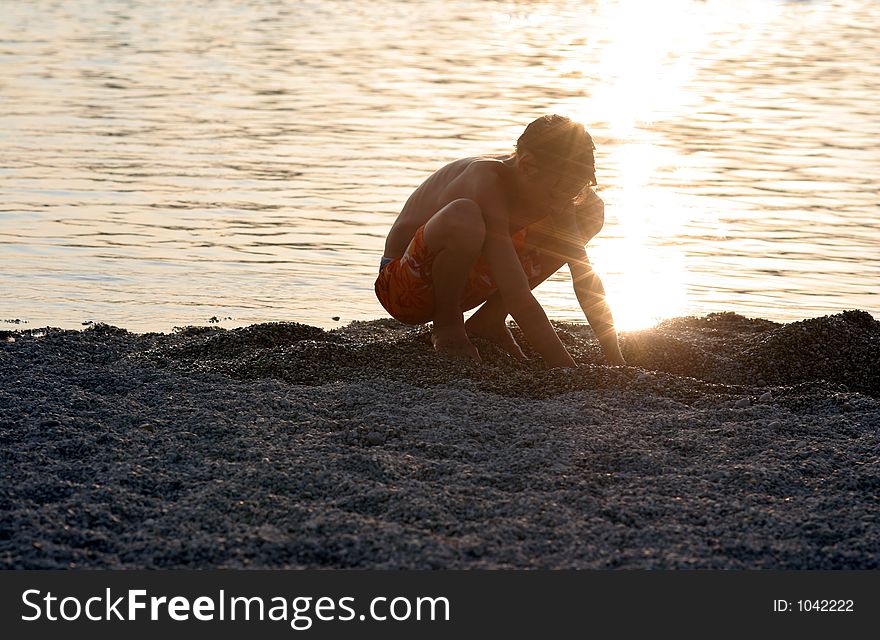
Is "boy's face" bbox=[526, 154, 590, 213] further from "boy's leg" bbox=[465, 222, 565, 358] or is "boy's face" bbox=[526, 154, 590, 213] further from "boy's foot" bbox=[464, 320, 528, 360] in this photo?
"boy's foot" bbox=[464, 320, 528, 360]

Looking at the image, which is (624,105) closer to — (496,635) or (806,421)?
(806,421)

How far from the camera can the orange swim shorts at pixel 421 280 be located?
485cm

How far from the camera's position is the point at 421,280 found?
486 cm

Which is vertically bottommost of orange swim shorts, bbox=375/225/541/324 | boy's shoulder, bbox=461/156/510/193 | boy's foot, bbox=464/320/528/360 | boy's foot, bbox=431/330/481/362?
boy's foot, bbox=464/320/528/360

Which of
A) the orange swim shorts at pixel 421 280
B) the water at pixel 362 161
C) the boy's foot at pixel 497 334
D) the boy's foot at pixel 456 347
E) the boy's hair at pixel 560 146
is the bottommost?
the water at pixel 362 161

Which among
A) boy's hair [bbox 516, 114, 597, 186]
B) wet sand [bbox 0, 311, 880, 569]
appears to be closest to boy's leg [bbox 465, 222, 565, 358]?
wet sand [bbox 0, 311, 880, 569]

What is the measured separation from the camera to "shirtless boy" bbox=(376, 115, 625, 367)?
4.59m

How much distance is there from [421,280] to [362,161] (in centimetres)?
521

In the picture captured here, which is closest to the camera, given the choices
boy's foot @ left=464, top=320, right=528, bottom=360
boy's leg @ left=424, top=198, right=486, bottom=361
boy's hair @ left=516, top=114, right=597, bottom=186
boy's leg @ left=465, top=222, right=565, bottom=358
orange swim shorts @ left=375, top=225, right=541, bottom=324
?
boy's hair @ left=516, top=114, right=597, bottom=186

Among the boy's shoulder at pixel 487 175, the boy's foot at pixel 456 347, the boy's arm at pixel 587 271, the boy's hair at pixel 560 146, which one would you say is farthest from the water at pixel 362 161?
the boy's hair at pixel 560 146

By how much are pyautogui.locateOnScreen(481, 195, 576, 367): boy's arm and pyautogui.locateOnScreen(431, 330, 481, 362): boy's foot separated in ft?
0.89

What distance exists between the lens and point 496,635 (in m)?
2.89

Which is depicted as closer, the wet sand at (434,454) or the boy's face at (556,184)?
the wet sand at (434,454)

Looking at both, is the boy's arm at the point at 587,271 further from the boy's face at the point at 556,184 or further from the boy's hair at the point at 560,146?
the boy's hair at the point at 560,146
